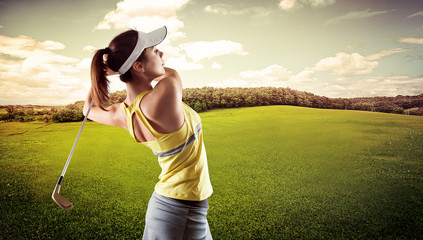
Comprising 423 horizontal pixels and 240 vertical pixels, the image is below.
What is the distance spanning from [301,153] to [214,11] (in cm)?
463

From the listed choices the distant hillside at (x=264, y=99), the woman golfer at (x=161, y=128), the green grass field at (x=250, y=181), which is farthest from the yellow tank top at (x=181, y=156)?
the distant hillside at (x=264, y=99)

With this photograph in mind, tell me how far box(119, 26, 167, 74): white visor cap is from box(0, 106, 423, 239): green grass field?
8.50ft

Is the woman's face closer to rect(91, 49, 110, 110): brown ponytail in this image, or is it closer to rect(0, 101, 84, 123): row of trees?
rect(91, 49, 110, 110): brown ponytail

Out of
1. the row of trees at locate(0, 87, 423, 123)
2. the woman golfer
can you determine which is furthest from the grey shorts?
the row of trees at locate(0, 87, 423, 123)

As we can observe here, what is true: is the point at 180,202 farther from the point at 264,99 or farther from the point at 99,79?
the point at 264,99

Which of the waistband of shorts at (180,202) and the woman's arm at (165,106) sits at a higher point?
the woman's arm at (165,106)

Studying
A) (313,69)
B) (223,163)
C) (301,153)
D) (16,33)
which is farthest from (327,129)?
(16,33)

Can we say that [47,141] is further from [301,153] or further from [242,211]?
[301,153]

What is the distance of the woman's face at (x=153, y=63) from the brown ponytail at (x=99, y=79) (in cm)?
19

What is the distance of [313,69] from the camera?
8312 mm

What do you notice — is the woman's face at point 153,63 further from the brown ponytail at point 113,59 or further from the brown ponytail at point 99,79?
the brown ponytail at point 99,79

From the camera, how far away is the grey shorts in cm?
112

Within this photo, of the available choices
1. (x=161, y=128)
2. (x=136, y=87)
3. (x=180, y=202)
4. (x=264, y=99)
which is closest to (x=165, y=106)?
(x=161, y=128)

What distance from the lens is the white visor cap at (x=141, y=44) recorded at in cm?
104
